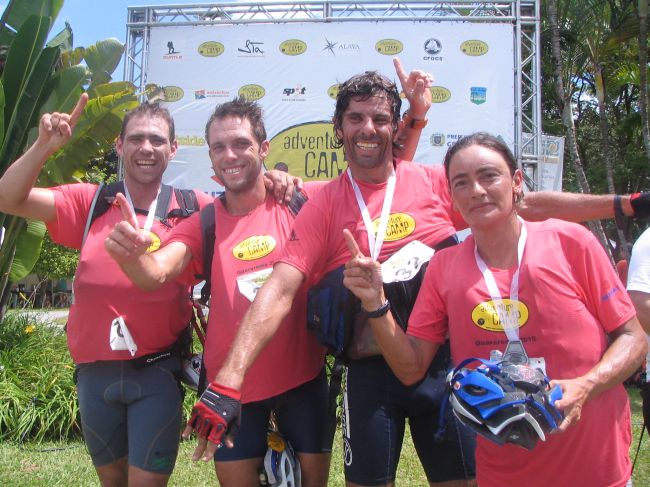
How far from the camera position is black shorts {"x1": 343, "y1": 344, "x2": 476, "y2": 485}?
2.49 meters

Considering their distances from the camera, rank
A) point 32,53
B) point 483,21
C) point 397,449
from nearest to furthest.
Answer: point 397,449 → point 32,53 → point 483,21

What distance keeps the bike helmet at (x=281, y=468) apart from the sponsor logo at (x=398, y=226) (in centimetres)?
110

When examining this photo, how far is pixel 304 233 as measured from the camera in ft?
8.39

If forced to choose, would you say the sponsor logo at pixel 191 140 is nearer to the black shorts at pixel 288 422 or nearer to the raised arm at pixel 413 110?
the raised arm at pixel 413 110

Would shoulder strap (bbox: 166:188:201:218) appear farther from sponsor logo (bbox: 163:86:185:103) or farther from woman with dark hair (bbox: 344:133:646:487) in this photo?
sponsor logo (bbox: 163:86:185:103)

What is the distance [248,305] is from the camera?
2.72 meters

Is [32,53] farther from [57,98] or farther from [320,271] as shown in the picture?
[320,271]

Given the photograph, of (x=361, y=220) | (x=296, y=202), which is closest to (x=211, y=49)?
(x=296, y=202)

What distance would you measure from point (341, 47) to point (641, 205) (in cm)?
762

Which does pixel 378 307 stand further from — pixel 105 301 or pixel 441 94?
pixel 441 94

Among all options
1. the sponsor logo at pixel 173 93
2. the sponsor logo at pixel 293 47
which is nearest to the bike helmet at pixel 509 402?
the sponsor logo at pixel 293 47

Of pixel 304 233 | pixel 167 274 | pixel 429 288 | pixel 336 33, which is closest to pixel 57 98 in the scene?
pixel 336 33

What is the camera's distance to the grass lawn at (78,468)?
5.20 meters

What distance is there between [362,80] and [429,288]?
3.35 feet
